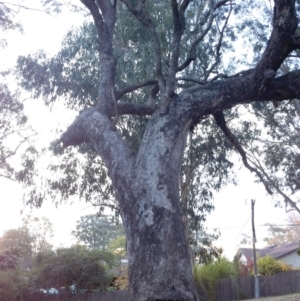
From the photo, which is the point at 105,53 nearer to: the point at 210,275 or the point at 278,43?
the point at 278,43

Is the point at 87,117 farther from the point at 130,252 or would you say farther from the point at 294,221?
the point at 294,221

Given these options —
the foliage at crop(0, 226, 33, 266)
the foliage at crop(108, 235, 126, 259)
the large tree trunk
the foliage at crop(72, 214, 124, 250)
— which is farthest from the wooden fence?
the foliage at crop(72, 214, 124, 250)

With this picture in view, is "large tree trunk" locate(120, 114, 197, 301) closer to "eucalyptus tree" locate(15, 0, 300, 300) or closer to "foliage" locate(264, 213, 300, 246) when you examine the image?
"eucalyptus tree" locate(15, 0, 300, 300)

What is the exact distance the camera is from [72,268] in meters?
19.3

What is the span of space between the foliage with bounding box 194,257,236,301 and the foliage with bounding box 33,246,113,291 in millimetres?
3906

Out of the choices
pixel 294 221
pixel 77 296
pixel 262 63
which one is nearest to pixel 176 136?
pixel 262 63

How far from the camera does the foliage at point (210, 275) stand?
21922mm

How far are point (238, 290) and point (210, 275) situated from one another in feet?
9.67

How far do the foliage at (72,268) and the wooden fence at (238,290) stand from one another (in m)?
0.38

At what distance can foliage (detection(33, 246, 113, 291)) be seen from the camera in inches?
757

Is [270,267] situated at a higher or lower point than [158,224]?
higher

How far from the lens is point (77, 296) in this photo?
19.7 meters

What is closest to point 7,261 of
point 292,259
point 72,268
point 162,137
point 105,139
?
point 72,268

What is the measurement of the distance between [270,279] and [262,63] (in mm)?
21521
